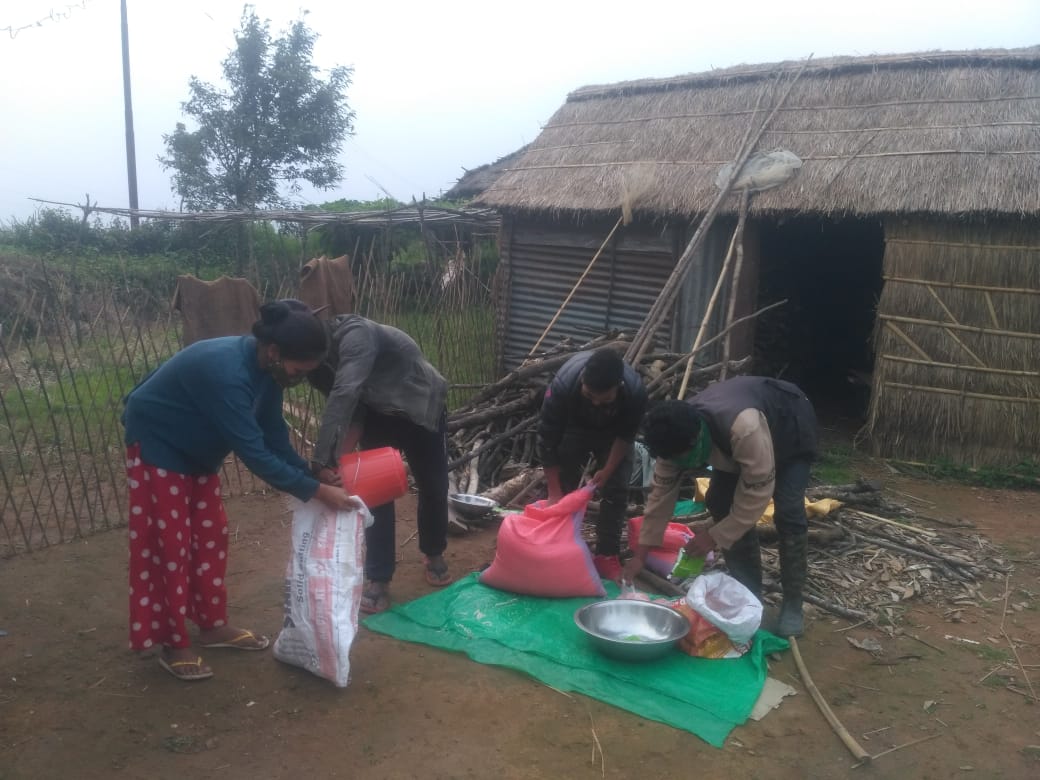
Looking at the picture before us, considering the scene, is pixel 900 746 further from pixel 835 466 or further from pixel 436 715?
pixel 835 466

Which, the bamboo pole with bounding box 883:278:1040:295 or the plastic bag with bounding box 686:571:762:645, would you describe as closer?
the plastic bag with bounding box 686:571:762:645

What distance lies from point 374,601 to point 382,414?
86cm

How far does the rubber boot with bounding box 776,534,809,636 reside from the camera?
11.5ft

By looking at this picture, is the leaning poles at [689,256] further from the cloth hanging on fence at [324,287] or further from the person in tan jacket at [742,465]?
the person in tan jacket at [742,465]

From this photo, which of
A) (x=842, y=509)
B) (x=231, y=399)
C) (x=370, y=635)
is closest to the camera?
(x=231, y=399)

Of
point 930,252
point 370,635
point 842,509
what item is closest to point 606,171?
Result: point 930,252

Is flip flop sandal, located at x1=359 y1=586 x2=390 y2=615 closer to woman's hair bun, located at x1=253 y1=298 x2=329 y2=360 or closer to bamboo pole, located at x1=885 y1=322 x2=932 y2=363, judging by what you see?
woman's hair bun, located at x1=253 y1=298 x2=329 y2=360

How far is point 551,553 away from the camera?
3.71 m

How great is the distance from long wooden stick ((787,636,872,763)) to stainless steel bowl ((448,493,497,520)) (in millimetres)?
2023

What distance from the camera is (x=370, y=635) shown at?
11.5 ft

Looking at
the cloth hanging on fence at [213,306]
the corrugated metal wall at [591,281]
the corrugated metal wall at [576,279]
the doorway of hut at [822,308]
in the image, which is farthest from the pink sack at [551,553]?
the doorway of hut at [822,308]

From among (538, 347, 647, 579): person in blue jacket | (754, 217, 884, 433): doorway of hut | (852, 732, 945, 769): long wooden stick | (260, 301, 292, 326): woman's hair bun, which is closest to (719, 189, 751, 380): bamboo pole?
(754, 217, 884, 433): doorway of hut

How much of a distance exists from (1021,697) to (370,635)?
8.56ft

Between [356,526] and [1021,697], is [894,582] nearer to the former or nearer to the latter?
[1021,697]
